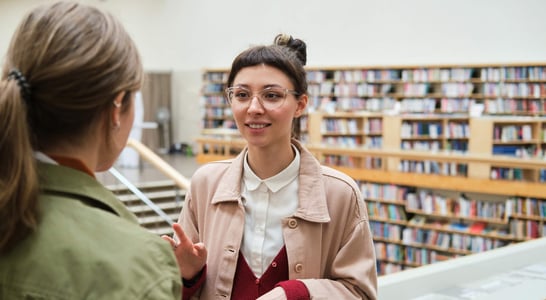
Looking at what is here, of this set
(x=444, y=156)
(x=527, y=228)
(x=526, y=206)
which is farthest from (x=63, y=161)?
(x=527, y=228)

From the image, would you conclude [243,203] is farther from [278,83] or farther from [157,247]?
[157,247]

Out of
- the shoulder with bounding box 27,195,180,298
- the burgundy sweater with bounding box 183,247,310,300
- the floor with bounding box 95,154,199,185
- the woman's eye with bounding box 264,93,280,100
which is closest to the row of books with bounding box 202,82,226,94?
the floor with bounding box 95,154,199,185

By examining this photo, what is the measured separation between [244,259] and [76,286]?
25.8 inches

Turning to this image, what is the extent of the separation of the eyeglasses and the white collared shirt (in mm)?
172

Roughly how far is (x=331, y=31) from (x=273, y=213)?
11.3m

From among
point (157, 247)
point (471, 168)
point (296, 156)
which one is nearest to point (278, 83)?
point (296, 156)

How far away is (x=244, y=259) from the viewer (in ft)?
4.55

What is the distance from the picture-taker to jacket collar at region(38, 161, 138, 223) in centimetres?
83

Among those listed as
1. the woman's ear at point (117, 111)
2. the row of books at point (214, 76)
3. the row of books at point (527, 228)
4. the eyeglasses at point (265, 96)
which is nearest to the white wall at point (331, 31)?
the row of books at point (214, 76)

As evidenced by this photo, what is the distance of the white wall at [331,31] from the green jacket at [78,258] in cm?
723

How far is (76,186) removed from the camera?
0.85 metres

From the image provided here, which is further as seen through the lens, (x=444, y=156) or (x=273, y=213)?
(x=444, y=156)

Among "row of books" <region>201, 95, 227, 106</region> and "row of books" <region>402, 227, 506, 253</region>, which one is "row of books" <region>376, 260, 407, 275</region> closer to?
"row of books" <region>402, 227, 506, 253</region>

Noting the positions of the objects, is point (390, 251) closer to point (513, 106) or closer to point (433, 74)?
point (513, 106)
